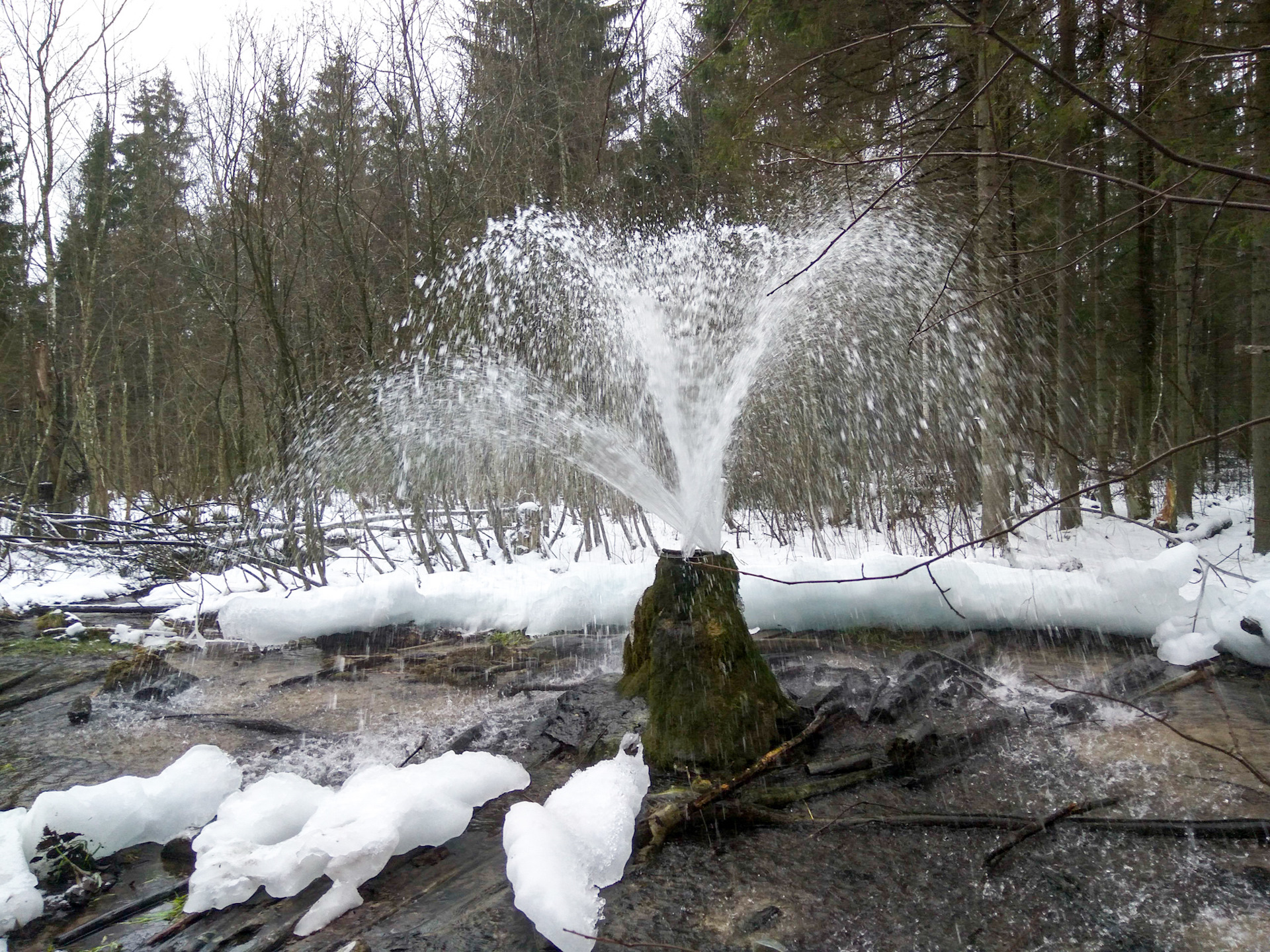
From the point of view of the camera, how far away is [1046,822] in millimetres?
2740

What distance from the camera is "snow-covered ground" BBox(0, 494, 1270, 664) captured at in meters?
4.82

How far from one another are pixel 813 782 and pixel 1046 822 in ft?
2.88

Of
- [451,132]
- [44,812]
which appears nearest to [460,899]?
[44,812]

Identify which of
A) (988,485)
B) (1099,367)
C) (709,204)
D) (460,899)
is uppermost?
(709,204)

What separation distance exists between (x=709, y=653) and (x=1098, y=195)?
10.2 metres

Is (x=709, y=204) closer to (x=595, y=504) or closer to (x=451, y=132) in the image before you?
(x=451, y=132)

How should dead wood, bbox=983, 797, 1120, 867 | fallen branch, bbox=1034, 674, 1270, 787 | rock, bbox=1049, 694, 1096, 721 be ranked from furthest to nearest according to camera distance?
rock, bbox=1049, 694, 1096, 721 → dead wood, bbox=983, 797, 1120, 867 → fallen branch, bbox=1034, 674, 1270, 787

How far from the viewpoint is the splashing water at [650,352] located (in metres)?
5.00

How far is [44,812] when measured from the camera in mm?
2785

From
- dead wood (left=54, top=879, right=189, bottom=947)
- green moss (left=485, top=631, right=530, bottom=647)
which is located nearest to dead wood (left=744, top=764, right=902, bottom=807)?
dead wood (left=54, top=879, right=189, bottom=947)

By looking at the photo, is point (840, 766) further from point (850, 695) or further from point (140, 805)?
point (140, 805)

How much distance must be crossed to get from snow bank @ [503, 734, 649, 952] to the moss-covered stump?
366mm

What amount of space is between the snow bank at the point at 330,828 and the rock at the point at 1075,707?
9.39ft

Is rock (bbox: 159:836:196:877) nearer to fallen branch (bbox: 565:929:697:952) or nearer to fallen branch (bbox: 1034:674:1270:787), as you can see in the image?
fallen branch (bbox: 565:929:697:952)
